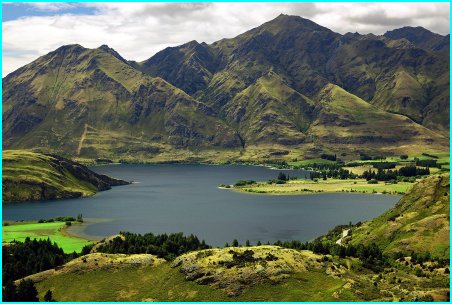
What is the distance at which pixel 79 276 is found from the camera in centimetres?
15212

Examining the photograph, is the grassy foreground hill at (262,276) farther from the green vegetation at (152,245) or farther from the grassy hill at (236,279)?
the green vegetation at (152,245)

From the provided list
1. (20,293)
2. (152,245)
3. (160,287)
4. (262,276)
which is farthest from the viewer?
(152,245)

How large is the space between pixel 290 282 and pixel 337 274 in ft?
41.8

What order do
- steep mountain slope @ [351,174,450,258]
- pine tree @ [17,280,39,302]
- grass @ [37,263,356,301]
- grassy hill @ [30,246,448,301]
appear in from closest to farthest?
1. grassy hill @ [30,246,448,301]
2. grass @ [37,263,356,301]
3. pine tree @ [17,280,39,302]
4. steep mountain slope @ [351,174,450,258]

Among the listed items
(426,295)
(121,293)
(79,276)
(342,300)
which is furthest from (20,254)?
(426,295)

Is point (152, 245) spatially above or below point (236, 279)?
above

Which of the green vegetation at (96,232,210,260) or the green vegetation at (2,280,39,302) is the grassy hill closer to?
the green vegetation at (2,280,39,302)

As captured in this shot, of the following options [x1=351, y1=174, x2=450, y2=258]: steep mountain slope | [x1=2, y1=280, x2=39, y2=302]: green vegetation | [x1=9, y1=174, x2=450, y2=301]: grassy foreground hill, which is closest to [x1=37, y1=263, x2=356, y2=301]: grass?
[x1=9, y1=174, x2=450, y2=301]: grassy foreground hill

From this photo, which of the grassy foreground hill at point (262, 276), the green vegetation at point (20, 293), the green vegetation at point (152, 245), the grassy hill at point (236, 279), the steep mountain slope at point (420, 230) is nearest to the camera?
the grassy hill at point (236, 279)

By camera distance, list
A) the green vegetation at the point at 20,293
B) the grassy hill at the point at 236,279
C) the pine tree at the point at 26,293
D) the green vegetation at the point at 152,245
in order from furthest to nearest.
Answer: the green vegetation at the point at 152,245, the pine tree at the point at 26,293, the green vegetation at the point at 20,293, the grassy hill at the point at 236,279

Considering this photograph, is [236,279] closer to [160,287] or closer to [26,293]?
[160,287]

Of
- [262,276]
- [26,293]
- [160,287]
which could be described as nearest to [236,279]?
[262,276]

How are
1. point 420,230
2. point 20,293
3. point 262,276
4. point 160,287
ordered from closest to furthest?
point 20,293
point 262,276
point 160,287
point 420,230

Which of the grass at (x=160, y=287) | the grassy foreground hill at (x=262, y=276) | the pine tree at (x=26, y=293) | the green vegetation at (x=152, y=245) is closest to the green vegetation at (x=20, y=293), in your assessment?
the pine tree at (x=26, y=293)
